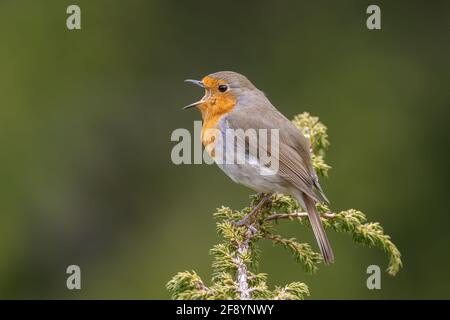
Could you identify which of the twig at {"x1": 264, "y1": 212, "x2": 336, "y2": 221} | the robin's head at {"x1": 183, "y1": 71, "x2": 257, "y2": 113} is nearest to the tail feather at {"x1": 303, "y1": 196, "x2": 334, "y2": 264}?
the twig at {"x1": 264, "y1": 212, "x2": 336, "y2": 221}

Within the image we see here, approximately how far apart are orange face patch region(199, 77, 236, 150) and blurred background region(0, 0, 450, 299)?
4.50ft

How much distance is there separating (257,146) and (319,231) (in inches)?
25.3

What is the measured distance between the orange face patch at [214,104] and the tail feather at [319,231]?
0.83 m

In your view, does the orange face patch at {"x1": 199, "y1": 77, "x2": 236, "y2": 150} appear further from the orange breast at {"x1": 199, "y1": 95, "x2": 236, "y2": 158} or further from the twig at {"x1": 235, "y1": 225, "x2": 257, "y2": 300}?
the twig at {"x1": 235, "y1": 225, "x2": 257, "y2": 300}

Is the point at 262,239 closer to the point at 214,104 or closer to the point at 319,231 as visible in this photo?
the point at 319,231

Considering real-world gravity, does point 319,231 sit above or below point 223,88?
below

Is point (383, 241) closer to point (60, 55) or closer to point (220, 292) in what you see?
point (220, 292)

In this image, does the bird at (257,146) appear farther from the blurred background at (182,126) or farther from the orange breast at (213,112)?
the blurred background at (182,126)

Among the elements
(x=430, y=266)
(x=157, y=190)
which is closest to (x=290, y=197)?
(x=430, y=266)

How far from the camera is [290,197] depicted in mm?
4617

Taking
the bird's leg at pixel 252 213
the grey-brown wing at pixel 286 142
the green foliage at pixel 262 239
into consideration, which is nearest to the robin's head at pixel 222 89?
the grey-brown wing at pixel 286 142

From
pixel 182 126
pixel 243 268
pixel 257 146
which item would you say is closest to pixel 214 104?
pixel 257 146

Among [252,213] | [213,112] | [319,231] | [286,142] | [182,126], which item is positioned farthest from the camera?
[182,126]

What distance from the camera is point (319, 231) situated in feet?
13.3
